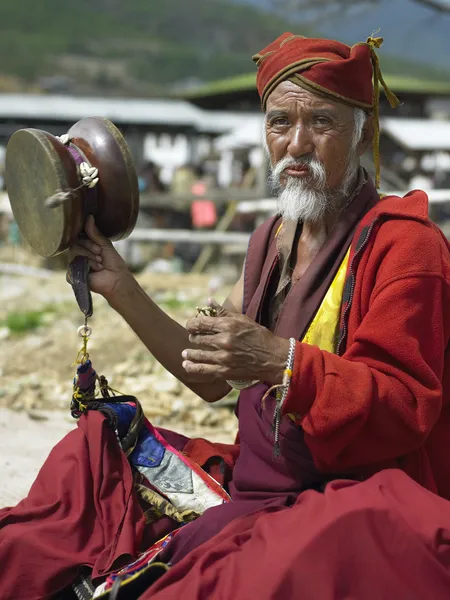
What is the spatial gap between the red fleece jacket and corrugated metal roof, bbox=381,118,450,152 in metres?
18.3

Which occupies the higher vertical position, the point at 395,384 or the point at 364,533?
the point at 395,384

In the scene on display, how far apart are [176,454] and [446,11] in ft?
37.4

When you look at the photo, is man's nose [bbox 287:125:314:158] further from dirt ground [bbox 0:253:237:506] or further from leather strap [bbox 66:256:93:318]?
dirt ground [bbox 0:253:237:506]

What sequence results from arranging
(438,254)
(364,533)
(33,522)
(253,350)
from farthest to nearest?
(33,522)
(438,254)
(253,350)
(364,533)

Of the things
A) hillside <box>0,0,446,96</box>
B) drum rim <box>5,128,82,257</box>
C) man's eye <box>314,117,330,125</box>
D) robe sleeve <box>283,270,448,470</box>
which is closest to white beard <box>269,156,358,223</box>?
man's eye <box>314,117,330,125</box>

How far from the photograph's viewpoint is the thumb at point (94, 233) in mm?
2585

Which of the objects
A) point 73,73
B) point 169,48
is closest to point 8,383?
point 73,73

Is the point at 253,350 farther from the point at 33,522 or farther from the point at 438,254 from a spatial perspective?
the point at 33,522

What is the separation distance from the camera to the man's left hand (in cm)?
213

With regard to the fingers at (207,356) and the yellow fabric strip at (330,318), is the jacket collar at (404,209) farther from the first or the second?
the fingers at (207,356)

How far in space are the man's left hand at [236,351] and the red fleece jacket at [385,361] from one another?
0.07m

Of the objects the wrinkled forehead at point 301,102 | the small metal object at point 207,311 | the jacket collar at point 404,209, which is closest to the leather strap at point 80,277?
the small metal object at point 207,311

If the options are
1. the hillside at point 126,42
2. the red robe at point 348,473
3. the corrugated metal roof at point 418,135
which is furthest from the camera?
the hillside at point 126,42

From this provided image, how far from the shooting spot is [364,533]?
1931 mm
